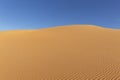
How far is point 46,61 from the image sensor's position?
932cm

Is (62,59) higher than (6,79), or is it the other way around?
(62,59)

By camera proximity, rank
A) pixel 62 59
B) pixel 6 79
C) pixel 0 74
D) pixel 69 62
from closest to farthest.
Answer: pixel 6 79, pixel 0 74, pixel 69 62, pixel 62 59

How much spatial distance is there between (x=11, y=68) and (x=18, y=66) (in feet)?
1.39

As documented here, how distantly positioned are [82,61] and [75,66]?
1025 millimetres

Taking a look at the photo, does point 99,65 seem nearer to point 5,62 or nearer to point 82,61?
Result: point 82,61

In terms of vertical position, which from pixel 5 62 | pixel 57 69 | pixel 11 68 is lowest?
pixel 57 69

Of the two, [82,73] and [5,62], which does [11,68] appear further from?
[82,73]

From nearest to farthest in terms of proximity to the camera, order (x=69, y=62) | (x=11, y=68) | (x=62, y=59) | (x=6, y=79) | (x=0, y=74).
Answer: (x=6, y=79) < (x=0, y=74) < (x=11, y=68) < (x=69, y=62) < (x=62, y=59)

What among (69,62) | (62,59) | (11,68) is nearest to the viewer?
(11,68)

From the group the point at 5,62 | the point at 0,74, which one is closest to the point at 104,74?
the point at 0,74

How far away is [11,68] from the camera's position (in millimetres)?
8312

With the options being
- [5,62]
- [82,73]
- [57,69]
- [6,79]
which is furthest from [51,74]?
[5,62]

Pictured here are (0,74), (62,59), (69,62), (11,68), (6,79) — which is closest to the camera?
(6,79)

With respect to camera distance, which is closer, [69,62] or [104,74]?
[104,74]
